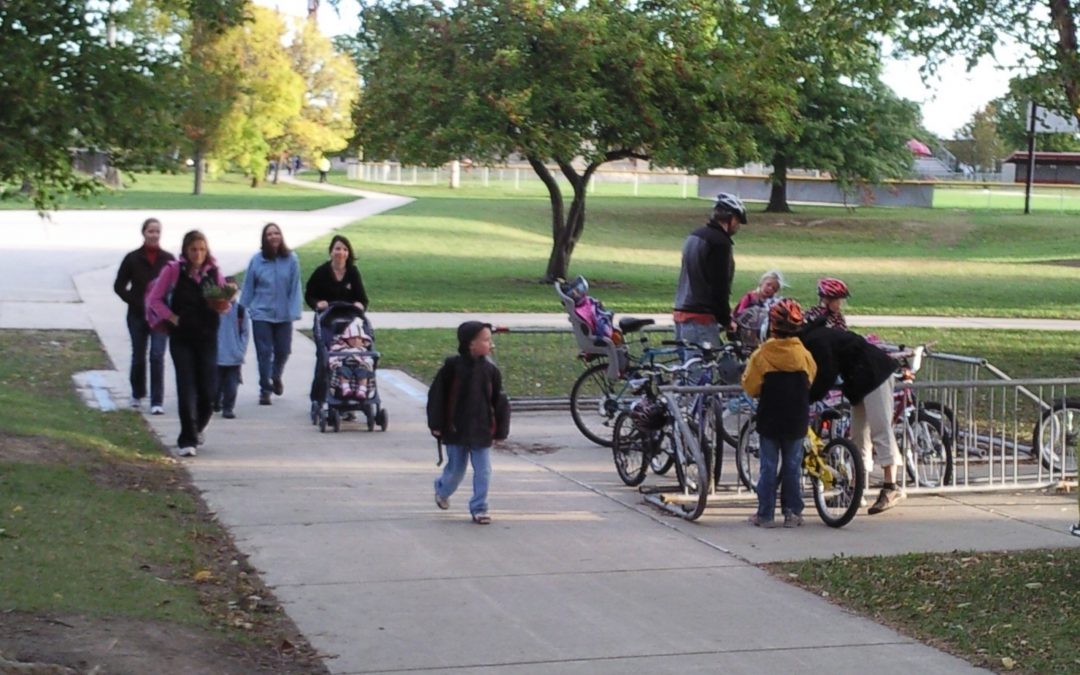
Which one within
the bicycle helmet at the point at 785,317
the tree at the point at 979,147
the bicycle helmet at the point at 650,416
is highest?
the tree at the point at 979,147

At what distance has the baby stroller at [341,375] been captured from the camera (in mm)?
12742

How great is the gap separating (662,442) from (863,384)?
1.65m

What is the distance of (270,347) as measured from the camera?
1428 cm

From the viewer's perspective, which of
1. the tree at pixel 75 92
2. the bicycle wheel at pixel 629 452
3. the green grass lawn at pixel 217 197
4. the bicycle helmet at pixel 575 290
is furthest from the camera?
the green grass lawn at pixel 217 197

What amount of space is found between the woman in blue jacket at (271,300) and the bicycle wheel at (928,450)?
19.6 feet

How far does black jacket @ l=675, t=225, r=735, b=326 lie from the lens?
1162 cm

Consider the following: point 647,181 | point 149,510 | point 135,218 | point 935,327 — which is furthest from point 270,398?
point 647,181

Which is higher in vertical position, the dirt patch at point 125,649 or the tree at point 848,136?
the tree at point 848,136

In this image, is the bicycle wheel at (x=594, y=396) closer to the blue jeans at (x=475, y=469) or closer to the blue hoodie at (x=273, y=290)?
the blue jeans at (x=475, y=469)

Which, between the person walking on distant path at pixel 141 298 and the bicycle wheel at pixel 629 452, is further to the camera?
the person walking on distant path at pixel 141 298

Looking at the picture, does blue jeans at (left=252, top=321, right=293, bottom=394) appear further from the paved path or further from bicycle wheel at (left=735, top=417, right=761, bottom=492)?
bicycle wheel at (left=735, top=417, right=761, bottom=492)

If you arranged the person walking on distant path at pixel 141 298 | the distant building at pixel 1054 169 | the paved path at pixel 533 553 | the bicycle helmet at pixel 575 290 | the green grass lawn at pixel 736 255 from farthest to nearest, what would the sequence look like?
the distant building at pixel 1054 169, the green grass lawn at pixel 736 255, the person walking on distant path at pixel 141 298, the bicycle helmet at pixel 575 290, the paved path at pixel 533 553

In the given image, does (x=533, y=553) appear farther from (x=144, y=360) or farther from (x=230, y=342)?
(x=144, y=360)

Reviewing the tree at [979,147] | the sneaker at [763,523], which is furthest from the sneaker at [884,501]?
the tree at [979,147]
